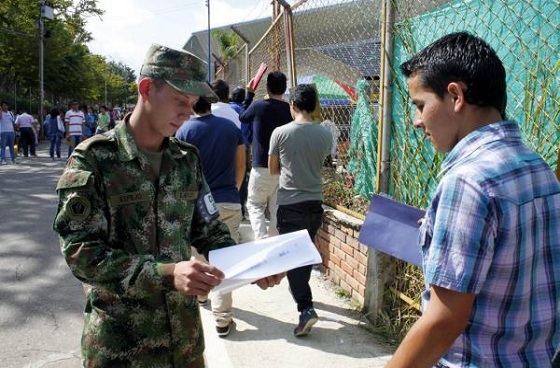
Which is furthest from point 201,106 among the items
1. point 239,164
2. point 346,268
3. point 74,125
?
point 74,125

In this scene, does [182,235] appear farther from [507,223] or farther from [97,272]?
[507,223]

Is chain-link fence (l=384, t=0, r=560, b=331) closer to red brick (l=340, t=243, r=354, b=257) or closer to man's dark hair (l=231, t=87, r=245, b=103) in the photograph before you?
red brick (l=340, t=243, r=354, b=257)

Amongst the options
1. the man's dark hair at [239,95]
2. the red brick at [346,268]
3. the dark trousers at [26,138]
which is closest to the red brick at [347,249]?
the red brick at [346,268]

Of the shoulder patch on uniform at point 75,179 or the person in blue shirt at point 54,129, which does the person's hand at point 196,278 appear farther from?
the person in blue shirt at point 54,129

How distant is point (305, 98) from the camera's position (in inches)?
140

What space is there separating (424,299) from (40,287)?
4055 millimetres

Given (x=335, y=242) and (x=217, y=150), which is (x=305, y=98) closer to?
(x=217, y=150)

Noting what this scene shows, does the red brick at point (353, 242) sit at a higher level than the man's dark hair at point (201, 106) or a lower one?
lower

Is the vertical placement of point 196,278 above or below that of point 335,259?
above

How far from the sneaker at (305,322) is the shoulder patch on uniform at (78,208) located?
2.25 metres

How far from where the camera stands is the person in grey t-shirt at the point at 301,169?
3570mm

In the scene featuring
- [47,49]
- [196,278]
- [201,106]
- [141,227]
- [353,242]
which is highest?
[47,49]

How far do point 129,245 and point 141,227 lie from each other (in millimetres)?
71

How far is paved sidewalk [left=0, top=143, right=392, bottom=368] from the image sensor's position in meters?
3.18
